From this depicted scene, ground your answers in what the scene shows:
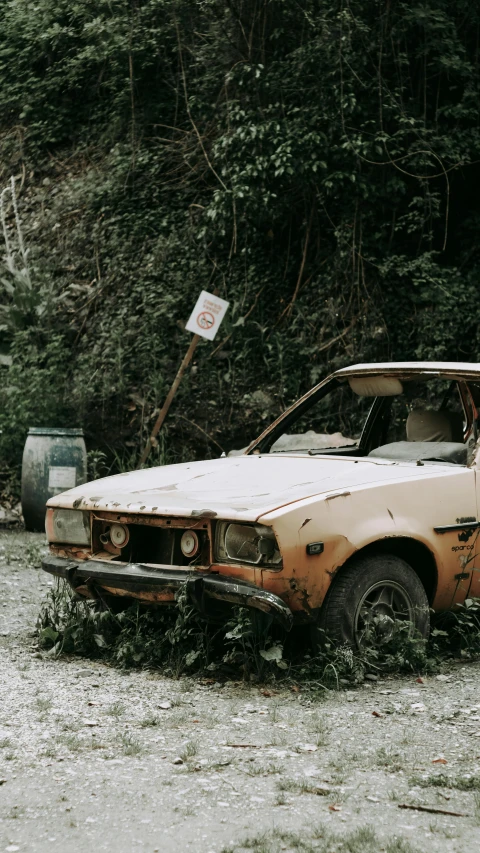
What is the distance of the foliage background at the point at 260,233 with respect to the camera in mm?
11836

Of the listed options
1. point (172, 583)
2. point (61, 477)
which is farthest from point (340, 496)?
point (61, 477)

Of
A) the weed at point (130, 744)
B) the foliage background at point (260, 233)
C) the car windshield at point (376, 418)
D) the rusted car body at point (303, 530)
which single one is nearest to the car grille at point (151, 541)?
the rusted car body at point (303, 530)

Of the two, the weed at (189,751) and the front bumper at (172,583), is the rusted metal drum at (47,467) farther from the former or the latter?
the weed at (189,751)

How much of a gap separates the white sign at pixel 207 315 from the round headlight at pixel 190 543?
549 centimetres

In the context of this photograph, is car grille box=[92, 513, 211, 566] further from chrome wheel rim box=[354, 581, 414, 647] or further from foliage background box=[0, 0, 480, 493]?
foliage background box=[0, 0, 480, 493]

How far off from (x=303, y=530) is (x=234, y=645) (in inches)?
33.6

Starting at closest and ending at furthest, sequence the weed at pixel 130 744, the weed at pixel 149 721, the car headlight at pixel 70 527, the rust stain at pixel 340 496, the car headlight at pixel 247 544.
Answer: the weed at pixel 130 744
the weed at pixel 149 721
the car headlight at pixel 247 544
the rust stain at pixel 340 496
the car headlight at pixel 70 527

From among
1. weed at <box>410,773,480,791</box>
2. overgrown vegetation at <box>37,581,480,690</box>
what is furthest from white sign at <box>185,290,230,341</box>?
weed at <box>410,773,480,791</box>

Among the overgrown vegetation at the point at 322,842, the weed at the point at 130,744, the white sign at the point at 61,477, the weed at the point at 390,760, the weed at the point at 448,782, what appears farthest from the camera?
the white sign at the point at 61,477

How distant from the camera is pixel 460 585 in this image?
5.11 metres

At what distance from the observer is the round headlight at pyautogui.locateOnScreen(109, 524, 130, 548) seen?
500 centimetres

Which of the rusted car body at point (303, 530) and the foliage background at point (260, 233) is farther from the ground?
the foliage background at point (260, 233)

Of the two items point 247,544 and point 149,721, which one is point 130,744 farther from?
point 247,544

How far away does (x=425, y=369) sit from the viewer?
5594mm
